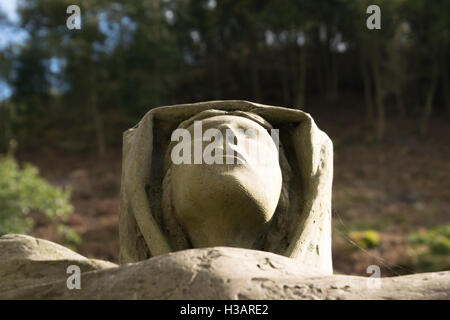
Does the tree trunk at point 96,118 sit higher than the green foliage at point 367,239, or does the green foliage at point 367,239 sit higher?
the tree trunk at point 96,118

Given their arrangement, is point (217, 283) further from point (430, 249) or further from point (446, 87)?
point (446, 87)

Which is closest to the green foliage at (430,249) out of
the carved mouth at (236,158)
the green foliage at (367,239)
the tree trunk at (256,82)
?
the green foliage at (367,239)

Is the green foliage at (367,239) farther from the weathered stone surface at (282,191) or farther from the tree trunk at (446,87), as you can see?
the tree trunk at (446,87)

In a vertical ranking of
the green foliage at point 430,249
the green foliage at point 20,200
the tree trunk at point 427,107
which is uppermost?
the tree trunk at point 427,107

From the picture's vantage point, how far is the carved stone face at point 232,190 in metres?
2.59

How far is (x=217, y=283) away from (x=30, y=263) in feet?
2.56

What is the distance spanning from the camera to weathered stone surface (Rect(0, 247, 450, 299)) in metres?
1.83

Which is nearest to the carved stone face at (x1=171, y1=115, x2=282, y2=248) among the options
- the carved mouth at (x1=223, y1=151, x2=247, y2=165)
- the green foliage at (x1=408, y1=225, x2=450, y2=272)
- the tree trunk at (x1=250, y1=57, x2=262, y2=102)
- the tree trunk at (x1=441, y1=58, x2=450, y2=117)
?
the carved mouth at (x1=223, y1=151, x2=247, y2=165)

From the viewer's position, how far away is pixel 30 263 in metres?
2.25

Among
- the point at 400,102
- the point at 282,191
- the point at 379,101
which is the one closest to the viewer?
the point at 282,191

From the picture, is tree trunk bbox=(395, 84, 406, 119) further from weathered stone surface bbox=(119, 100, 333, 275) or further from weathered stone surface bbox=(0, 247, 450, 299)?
weathered stone surface bbox=(0, 247, 450, 299)

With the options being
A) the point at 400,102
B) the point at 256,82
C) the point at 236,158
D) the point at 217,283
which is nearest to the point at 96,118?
the point at 256,82

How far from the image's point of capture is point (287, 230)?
2938 mm

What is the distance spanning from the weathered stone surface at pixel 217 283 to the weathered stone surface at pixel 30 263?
0.16 meters
